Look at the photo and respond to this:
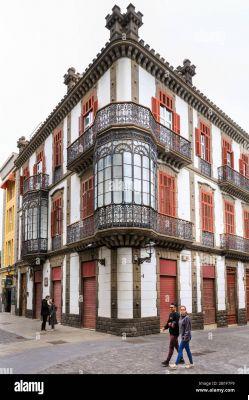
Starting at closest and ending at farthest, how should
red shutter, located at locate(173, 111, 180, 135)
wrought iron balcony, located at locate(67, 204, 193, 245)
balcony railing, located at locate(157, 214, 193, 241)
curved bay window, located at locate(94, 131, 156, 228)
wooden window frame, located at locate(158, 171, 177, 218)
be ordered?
wrought iron balcony, located at locate(67, 204, 193, 245) < curved bay window, located at locate(94, 131, 156, 228) < balcony railing, located at locate(157, 214, 193, 241) < wooden window frame, located at locate(158, 171, 177, 218) < red shutter, located at locate(173, 111, 180, 135)

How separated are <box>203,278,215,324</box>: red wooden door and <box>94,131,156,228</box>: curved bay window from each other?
22.0 ft

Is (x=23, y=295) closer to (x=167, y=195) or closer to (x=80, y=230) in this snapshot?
(x=80, y=230)

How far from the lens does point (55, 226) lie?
75.5 ft

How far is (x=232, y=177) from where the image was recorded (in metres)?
23.6

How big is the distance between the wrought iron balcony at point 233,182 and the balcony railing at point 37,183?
34.4 feet

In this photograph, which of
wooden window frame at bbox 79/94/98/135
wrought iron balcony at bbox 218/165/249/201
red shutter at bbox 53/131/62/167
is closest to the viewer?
wooden window frame at bbox 79/94/98/135

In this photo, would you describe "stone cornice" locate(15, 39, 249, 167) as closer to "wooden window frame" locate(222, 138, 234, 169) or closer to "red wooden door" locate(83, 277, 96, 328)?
"wooden window frame" locate(222, 138, 234, 169)

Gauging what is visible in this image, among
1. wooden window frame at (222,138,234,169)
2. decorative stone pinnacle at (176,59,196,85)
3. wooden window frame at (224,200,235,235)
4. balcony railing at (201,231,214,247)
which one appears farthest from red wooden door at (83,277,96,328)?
decorative stone pinnacle at (176,59,196,85)

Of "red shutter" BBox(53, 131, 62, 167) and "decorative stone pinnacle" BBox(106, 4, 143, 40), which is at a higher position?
"decorative stone pinnacle" BBox(106, 4, 143, 40)

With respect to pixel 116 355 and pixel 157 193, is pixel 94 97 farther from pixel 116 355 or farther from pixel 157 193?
pixel 116 355

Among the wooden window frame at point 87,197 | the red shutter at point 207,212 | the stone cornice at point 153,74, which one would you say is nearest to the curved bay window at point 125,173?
the wooden window frame at point 87,197

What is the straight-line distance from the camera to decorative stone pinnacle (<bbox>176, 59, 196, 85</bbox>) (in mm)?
22062
